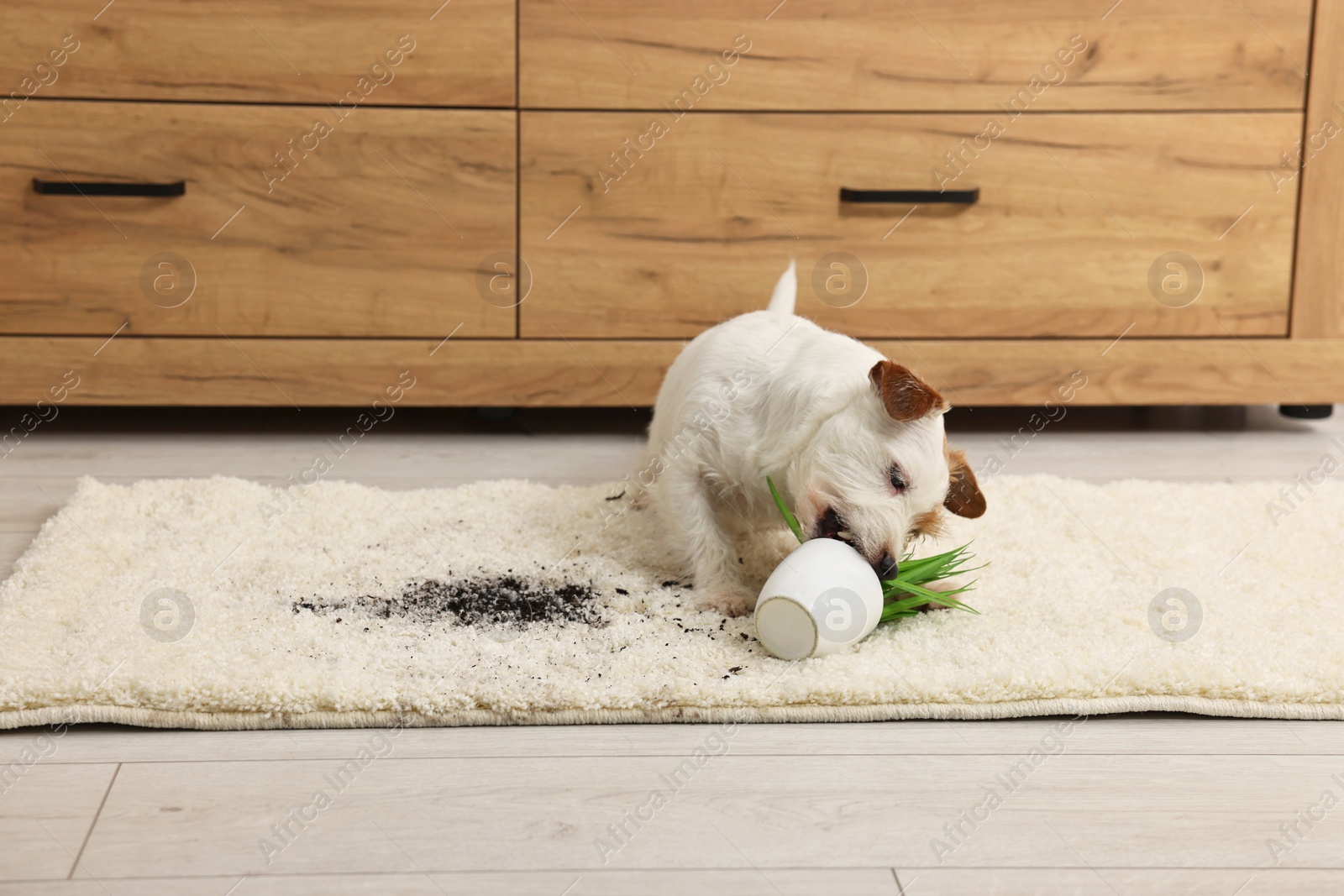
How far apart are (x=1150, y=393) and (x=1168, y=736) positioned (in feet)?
4.12

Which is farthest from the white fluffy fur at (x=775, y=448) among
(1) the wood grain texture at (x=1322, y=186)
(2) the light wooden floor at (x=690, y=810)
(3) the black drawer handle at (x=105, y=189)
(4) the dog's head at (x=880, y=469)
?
(1) the wood grain texture at (x=1322, y=186)

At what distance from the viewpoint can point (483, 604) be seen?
1.48m

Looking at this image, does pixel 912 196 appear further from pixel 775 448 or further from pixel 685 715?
pixel 685 715

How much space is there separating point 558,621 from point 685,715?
248 mm

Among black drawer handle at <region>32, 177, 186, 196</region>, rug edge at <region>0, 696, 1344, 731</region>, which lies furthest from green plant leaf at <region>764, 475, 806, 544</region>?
black drawer handle at <region>32, 177, 186, 196</region>

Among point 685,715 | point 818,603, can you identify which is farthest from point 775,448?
point 685,715

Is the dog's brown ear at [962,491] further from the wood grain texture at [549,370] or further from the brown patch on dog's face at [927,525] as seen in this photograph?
the wood grain texture at [549,370]

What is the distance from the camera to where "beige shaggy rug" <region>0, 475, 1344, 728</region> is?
125 cm

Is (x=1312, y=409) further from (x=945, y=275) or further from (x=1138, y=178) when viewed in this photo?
(x=945, y=275)

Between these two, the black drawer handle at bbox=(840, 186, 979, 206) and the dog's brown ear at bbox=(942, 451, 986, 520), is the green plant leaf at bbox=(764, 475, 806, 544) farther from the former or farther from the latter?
the black drawer handle at bbox=(840, 186, 979, 206)

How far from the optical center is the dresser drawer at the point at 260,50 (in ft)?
6.76

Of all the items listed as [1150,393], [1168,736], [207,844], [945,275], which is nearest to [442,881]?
[207,844]

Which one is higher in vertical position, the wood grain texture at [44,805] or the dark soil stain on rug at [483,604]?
the dark soil stain on rug at [483,604]

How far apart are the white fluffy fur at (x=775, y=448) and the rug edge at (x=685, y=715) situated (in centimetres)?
20
